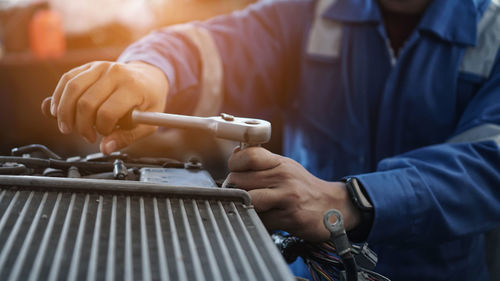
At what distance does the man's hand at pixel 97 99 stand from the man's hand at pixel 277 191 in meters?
0.19

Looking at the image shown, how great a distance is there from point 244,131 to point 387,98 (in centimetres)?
61

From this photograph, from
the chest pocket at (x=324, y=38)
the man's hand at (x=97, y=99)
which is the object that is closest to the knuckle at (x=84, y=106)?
the man's hand at (x=97, y=99)

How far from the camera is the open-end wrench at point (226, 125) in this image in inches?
19.6

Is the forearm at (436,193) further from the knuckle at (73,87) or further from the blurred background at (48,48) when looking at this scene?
the blurred background at (48,48)

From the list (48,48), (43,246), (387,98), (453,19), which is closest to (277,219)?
(43,246)

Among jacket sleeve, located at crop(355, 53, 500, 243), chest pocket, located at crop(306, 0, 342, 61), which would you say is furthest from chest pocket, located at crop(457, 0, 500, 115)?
chest pocket, located at crop(306, 0, 342, 61)

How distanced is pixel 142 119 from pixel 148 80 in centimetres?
15

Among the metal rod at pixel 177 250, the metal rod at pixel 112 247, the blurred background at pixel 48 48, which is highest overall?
the metal rod at pixel 112 247

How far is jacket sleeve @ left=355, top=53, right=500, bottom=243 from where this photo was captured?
24.4 inches

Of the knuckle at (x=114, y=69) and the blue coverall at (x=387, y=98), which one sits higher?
the knuckle at (x=114, y=69)

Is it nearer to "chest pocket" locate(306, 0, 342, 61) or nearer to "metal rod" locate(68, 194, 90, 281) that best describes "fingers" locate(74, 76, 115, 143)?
"metal rod" locate(68, 194, 90, 281)

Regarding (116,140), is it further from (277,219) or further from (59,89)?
(277,219)

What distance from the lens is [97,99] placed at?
1.97ft

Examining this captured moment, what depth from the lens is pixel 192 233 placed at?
398 mm
